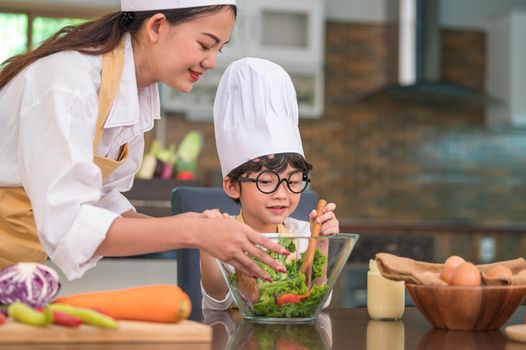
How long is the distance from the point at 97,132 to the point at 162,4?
10.0 inches

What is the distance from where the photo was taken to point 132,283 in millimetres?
3104

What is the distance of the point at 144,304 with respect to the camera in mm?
1228

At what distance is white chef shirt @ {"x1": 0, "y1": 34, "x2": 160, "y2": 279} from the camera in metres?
1.38

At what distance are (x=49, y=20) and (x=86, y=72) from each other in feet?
15.9

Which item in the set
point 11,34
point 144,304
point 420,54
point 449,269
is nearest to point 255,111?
point 449,269

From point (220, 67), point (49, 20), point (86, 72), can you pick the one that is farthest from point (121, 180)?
point (49, 20)

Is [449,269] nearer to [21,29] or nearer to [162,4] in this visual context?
[162,4]

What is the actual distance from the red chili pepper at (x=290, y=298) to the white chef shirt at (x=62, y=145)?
294 millimetres

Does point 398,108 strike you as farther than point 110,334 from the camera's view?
Yes

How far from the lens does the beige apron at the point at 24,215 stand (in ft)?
5.41

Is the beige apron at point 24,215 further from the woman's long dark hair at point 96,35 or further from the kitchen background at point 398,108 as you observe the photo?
the kitchen background at point 398,108

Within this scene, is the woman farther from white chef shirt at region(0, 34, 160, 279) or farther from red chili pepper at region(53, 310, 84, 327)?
red chili pepper at region(53, 310, 84, 327)

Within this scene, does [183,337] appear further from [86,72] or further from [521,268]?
[521,268]

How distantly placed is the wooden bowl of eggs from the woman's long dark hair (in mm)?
603
